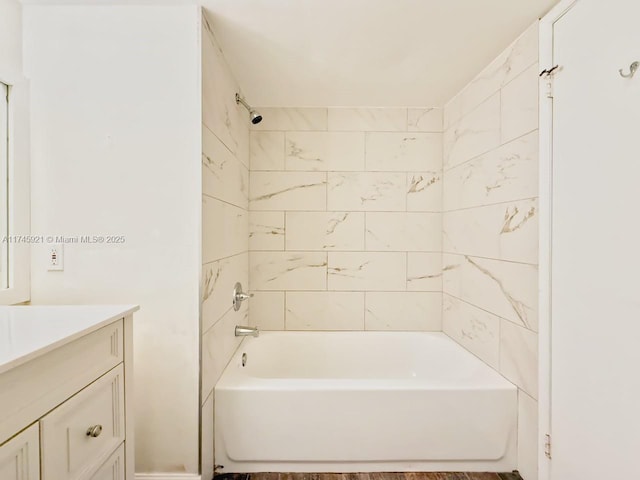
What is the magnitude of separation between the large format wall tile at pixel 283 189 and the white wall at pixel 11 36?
53.3 inches

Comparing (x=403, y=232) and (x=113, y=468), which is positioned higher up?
(x=403, y=232)

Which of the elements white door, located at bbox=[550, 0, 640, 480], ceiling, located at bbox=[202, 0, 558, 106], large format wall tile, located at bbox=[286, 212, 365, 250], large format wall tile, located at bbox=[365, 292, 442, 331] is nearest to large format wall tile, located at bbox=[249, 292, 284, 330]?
large format wall tile, located at bbox=[286, 212, 365, 250]

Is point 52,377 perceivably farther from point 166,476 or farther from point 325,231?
point 325,231

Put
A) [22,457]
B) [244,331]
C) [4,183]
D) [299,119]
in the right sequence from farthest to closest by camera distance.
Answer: [299,119], [244,331], [4,183], [22,457]

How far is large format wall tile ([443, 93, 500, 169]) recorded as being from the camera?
5.93ft

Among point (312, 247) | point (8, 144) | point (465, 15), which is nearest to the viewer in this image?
point (8, 144)

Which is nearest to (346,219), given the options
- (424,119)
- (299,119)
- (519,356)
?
(299,119)

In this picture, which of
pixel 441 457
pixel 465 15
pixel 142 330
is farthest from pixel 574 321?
pixel 142 330

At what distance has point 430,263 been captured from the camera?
250cm

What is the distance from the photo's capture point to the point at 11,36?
1354 millimetres

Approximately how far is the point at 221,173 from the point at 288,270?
0.99m

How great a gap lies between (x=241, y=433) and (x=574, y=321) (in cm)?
152

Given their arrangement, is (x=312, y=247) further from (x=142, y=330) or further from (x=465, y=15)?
(x=465, y=15)

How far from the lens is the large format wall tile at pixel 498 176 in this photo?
4.98 feet
